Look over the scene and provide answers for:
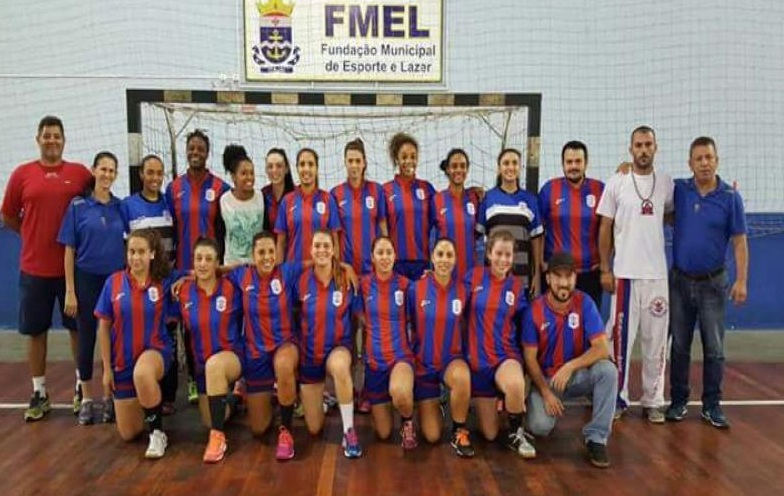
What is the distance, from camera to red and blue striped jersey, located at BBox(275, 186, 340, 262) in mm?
4113

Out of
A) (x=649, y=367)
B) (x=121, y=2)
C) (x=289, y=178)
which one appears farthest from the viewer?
(x=121, y=2)

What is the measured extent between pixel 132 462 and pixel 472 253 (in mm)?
2380

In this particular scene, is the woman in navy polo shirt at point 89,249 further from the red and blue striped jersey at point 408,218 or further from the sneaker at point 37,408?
the red and blue striped jersey at point 408,218

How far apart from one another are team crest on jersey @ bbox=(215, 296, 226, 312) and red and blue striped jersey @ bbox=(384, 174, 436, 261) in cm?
119

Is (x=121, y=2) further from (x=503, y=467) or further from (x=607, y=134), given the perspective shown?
(x=503, y=467)

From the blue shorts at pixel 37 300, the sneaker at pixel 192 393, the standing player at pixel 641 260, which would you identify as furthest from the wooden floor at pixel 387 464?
the blue shorts at pixel 37 300

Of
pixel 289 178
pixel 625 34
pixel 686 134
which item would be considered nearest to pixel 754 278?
pixel 686 134

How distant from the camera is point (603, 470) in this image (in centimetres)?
337

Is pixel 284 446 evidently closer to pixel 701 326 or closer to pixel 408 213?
pixel 408 213

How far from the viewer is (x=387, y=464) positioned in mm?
3402

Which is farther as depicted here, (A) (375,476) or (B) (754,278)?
(B) (754,278)

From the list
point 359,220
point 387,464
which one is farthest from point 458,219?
point 387,464

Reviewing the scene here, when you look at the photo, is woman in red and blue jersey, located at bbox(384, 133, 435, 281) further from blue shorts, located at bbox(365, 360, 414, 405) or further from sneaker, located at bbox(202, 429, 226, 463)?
sneaker, located at bbox(202, 429, 226, 463)

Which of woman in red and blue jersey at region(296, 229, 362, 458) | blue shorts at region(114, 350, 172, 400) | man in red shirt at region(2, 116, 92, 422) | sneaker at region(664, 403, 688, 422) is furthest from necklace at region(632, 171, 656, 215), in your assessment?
man in red shirt at region(2, 116, 92, 422)
